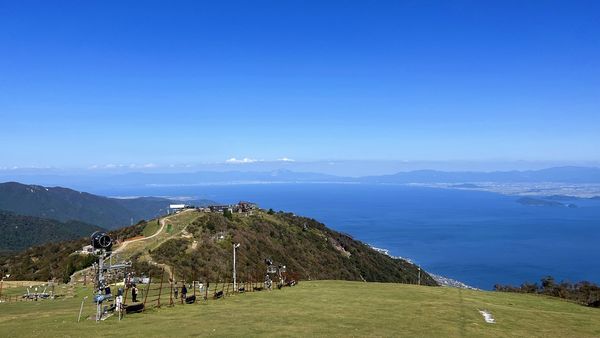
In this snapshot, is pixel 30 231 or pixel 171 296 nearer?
pixel 171 296

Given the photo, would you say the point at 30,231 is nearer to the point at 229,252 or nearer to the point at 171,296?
the point at 229,252

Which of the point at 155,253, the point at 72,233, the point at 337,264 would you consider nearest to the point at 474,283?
the point at 337,264

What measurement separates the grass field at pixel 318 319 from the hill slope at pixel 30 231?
138659mm

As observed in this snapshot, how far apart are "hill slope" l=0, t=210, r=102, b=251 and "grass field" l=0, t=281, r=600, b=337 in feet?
455

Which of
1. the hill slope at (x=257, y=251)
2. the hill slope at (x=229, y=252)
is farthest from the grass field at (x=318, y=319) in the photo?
the hill slope at (x=257, y=251)

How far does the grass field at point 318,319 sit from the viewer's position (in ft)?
50.8

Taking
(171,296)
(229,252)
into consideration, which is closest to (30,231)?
(229,252)

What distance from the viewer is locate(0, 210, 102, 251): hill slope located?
142m

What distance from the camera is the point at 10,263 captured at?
63.8 m

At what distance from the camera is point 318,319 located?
18.0 meters

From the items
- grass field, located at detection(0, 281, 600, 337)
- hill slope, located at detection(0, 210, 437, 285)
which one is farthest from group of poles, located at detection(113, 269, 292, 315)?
hill slope, located at detection(0, 210, 437, 285)

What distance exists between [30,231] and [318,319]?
161017 mm

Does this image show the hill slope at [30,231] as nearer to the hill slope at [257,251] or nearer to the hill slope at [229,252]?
Result: the hill slope at [229,252]

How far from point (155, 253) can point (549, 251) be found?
14301cm
